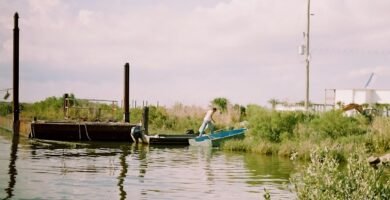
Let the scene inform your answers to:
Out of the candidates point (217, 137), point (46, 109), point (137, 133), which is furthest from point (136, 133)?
point (46, 109)

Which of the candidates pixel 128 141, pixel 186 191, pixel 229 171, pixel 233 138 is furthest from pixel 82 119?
pixel 186 191

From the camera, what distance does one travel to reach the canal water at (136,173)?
14.5 meters

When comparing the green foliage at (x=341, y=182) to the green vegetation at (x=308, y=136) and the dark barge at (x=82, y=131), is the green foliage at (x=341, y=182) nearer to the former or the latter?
the green vegetation at (x=308, y=136)

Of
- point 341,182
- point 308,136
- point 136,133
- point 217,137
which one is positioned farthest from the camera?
point 136,133

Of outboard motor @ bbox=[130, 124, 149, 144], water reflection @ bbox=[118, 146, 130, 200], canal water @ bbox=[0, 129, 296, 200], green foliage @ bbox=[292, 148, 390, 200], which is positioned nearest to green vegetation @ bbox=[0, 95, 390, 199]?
green foliage @ bbox=[292, 148, 390, 200]

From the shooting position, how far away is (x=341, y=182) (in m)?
7.04

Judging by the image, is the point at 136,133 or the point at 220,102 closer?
the point at 136,133

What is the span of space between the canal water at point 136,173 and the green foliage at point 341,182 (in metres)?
1.78

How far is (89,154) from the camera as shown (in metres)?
25.2

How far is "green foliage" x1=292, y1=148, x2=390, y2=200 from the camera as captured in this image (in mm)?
6988

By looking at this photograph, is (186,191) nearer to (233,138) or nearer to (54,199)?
(54,199)

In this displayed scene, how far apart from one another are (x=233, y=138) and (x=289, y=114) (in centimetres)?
332

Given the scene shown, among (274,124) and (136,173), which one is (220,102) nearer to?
(274,124)

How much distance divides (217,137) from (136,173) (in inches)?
476
